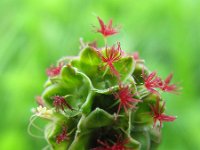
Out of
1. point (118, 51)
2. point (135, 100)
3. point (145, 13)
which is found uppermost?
point (145, 13)

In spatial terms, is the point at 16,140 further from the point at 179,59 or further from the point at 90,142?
the point at 90,142

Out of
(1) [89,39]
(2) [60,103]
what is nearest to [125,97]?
(2) [60,103]

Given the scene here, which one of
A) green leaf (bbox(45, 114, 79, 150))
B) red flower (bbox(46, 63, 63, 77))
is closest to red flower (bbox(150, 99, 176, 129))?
green leaf (bbox(45, 114, 79, 150))

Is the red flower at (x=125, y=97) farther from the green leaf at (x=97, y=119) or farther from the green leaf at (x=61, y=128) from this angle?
the green leaf at (x=61, y=128)

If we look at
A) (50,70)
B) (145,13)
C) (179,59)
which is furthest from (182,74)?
(50,70)

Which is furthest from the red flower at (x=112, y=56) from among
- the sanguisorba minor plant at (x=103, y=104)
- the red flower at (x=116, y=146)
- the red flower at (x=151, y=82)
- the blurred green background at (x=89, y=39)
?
the blurred green background at (x=89, y=39)

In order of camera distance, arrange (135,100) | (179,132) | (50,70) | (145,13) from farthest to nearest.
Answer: (145,13) → (179,132) → (50,70) → (135,100)
